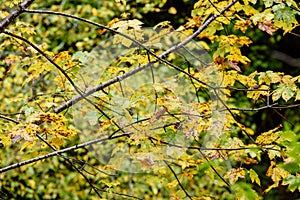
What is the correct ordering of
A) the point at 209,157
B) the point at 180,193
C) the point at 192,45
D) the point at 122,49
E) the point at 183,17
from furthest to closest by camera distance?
the point at 183,17 < the point at 122,49 < the point at 192,45 < the point at 180,193 < the point at 209,157

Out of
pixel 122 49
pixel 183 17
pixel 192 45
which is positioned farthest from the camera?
pixel 183 17

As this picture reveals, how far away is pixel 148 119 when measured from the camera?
5.17 ft

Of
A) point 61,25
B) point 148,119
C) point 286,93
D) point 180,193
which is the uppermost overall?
point 61,25

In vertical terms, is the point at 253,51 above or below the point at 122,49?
below

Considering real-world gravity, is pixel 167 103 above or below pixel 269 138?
above

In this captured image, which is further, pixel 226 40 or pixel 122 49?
pixel 122 49

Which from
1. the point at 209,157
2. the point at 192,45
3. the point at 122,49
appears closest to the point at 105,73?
the point at 209,157

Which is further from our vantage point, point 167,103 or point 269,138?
point 269,138

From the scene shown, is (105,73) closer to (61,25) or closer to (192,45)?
(192,45)

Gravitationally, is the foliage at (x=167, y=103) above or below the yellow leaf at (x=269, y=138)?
above

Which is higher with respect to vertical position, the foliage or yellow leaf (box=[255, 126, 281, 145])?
the foliage

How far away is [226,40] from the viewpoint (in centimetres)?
179

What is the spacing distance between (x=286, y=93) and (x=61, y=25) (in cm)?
263

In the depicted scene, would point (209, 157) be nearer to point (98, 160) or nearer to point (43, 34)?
Result: point (98, 160)
